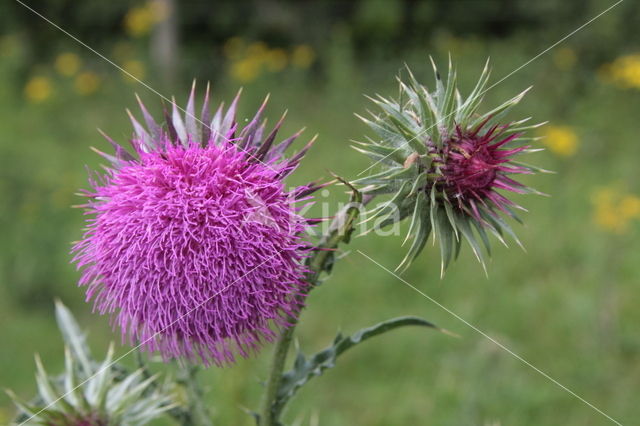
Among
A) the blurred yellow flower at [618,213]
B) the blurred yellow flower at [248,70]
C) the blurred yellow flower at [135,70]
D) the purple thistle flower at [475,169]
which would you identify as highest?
the blurred yellow flower at [135,70]

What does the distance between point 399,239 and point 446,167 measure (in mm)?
4662

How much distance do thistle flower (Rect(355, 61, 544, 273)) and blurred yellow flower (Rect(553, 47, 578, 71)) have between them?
24.5ft

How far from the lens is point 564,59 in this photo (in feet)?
30.5

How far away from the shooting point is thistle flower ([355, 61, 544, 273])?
93.0 inches

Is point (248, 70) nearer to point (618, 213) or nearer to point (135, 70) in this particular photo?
point (135, 70)

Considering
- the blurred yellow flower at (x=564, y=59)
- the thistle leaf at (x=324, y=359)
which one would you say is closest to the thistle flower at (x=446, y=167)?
the thistle leaf at (x=324, y=359)

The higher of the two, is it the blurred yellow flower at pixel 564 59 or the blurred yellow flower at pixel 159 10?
the blurred yellow flower at pixel 159 10

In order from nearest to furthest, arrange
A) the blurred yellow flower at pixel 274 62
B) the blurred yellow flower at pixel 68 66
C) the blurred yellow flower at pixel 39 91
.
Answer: the blurred yellow flower at pixel 39 91 → the blurred yellow flower at pixel 274 62 → the blurred yellow flower at pixel 68 66

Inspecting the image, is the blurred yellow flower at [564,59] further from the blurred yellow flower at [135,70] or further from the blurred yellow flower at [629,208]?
the blurred yellow flower at [135,70]

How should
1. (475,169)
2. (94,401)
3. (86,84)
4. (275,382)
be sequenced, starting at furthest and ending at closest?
(86,84) → (94,401) → (275,382) → (475,169)

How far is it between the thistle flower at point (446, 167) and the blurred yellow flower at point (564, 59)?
294 inches

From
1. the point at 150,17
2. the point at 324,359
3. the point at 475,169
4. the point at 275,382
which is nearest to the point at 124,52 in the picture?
the point at 150,17

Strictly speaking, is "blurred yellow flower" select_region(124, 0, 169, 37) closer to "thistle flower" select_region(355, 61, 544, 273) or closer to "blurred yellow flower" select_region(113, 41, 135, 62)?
"blurred yellow flower" select_region(113, 41, 135, 62)

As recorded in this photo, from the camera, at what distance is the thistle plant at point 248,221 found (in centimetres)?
226
